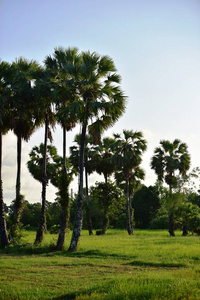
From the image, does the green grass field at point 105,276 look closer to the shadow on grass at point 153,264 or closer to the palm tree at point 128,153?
the shadow on grass at point 153,264

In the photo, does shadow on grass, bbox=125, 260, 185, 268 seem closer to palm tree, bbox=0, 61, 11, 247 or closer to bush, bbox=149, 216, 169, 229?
palm tree, bbox=0, 61, 11, 247

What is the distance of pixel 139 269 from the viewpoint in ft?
44.0

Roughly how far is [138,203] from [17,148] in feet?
130

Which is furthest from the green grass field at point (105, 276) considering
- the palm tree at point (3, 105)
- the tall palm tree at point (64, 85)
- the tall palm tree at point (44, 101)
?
the tall palm tree at point (44, 101)

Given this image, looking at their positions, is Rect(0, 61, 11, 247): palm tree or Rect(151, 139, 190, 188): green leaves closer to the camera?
Rect(0, 61, 11, 247): palm tree

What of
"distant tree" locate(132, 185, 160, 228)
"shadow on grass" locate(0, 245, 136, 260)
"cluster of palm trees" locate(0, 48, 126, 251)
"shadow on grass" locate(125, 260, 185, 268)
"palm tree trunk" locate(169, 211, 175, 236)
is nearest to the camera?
"shadow on grass" locate(125, 260, 185, 268)

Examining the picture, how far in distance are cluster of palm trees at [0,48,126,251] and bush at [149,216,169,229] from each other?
3507 cm

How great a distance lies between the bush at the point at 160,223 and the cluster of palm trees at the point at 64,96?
115 ft

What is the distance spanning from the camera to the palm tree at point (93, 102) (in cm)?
2077

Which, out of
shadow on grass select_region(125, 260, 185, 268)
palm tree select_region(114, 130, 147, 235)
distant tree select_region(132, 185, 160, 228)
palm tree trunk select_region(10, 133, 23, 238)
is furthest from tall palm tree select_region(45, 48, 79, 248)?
distant tree select_region(132, 185, 160, 228)

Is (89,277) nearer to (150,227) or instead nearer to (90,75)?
(90,75)

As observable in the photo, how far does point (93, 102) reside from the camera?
20703 millimetres

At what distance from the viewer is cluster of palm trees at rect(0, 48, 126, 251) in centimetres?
2098

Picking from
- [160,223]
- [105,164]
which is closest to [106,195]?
[105,164]
